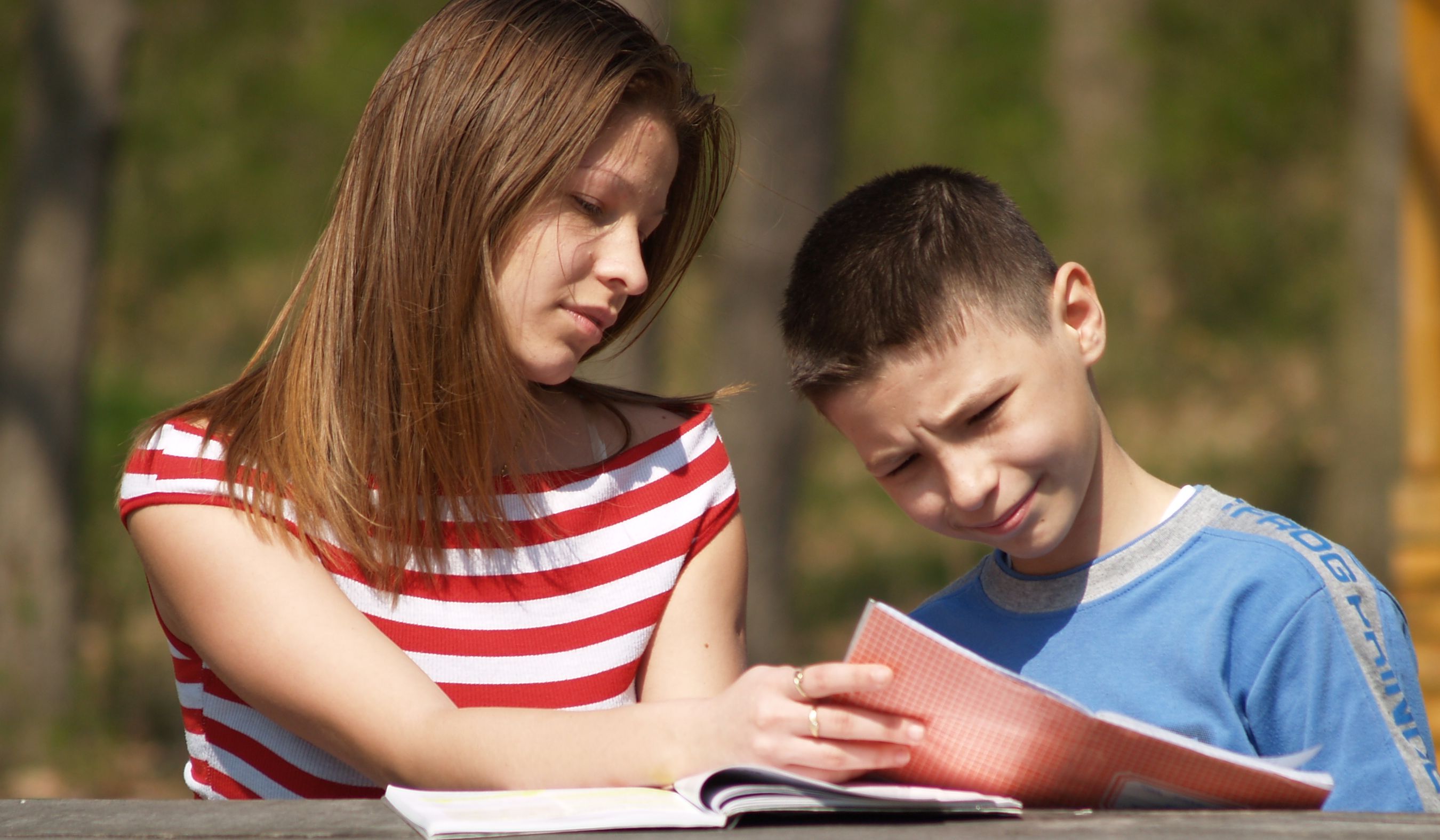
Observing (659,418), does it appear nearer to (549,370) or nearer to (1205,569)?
(549,370)

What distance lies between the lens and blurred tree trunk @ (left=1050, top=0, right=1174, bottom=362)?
11672 mm

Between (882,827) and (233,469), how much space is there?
928 millimetres

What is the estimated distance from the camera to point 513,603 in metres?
1.84

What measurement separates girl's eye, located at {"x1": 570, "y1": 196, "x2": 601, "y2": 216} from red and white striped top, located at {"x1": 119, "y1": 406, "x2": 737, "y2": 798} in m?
0.38

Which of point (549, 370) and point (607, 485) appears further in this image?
point (607, 485)

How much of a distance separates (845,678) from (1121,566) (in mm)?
657

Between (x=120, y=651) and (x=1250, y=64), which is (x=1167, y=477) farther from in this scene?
(x=120, y=651)

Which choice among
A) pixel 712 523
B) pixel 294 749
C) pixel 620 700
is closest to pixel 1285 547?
pixel 712 523

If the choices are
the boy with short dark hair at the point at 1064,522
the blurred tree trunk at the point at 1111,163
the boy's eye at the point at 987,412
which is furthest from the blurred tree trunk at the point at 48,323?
the blurred tree trunk at the point at 1111,163

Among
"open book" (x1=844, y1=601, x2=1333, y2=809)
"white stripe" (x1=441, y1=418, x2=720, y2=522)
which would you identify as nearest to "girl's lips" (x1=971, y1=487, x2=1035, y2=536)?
"open book" (x1=844, y1=601, x2=1333, y2=809)

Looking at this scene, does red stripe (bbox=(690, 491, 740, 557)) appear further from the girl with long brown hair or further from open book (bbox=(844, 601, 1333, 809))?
open book (bbox=(844, 601, 1333, 809))

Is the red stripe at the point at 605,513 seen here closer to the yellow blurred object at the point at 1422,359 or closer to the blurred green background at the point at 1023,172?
the yellow blurred object at the point at 1422,359

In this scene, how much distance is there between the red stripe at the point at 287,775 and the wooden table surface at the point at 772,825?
38 centimetres

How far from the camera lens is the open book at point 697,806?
1222 millimetres
